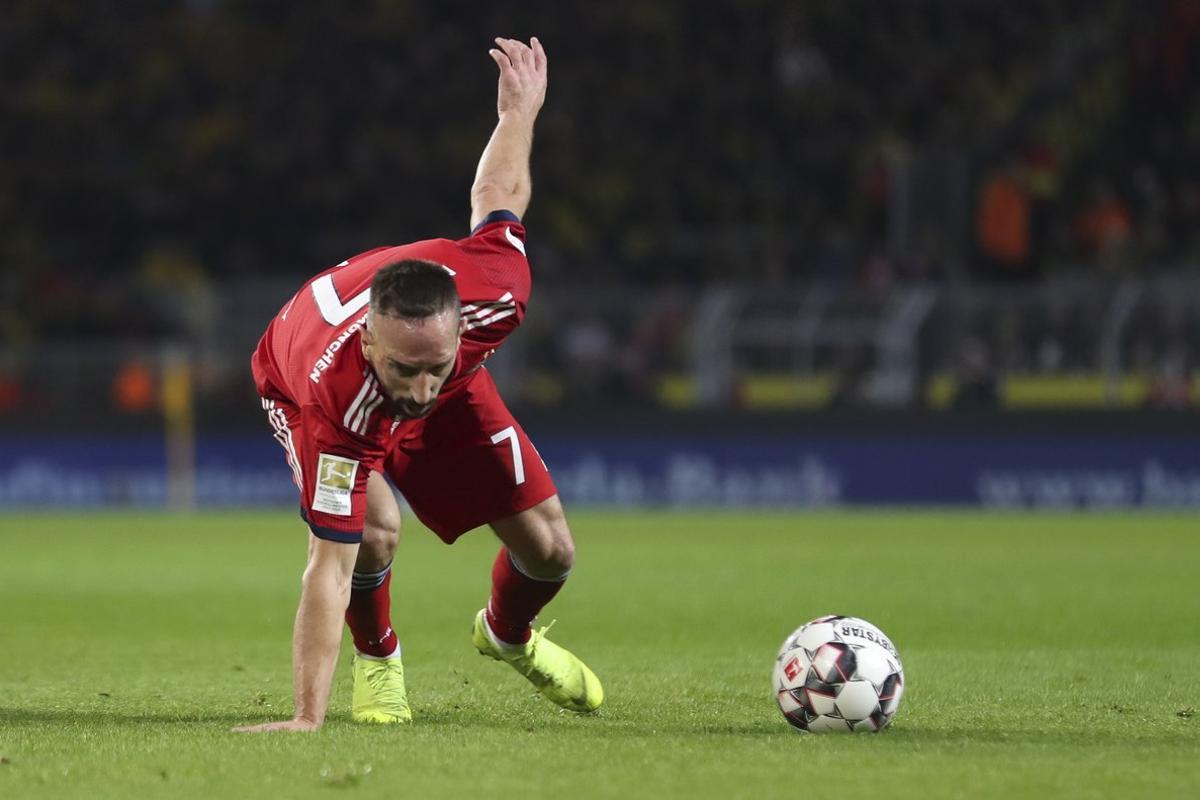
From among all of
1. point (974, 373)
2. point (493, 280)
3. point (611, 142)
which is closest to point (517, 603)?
point (493, 280)

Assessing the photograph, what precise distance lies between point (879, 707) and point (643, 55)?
18.7m

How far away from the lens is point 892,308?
17.8 metres

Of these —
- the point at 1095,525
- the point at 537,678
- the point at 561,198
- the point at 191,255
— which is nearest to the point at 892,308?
the point at 1095,525

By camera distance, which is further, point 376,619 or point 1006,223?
point 1006,223

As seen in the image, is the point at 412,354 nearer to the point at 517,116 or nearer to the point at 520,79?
the point at 517,116

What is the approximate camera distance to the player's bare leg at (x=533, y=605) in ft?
20.3

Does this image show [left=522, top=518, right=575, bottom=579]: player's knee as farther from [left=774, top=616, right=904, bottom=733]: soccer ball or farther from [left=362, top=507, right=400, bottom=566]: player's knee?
[left=774, top=616, right=904, bottom=733]: soccer ball

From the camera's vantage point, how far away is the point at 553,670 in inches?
245

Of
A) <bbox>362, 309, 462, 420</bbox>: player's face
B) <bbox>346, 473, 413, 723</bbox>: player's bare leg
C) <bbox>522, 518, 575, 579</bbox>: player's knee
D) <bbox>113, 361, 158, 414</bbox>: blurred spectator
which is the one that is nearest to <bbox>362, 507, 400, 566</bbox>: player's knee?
<bbox>346, 473, 413, 723</bbox>: player's bare leg

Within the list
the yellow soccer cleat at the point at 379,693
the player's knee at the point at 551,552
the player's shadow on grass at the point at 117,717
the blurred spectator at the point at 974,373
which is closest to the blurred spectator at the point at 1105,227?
the blurred spectator at the point at 974,373

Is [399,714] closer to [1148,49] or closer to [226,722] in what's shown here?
[226,722]

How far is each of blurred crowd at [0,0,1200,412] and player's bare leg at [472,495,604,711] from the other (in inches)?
536

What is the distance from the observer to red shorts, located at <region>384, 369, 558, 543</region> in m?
6.06

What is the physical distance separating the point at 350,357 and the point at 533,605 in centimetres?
145
